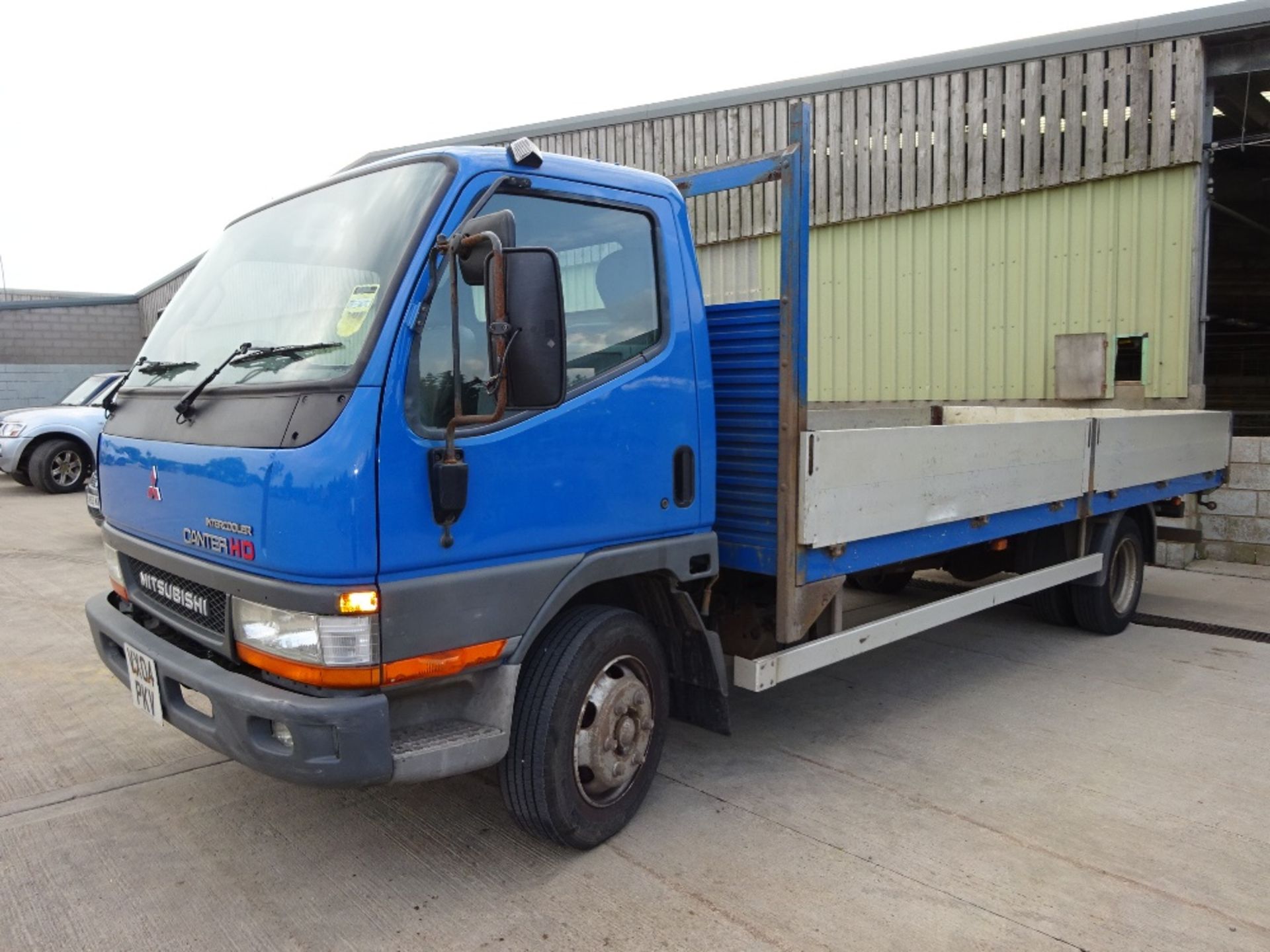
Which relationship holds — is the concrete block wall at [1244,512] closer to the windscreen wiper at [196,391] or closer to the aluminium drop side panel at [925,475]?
the aluminium drop side panel at [925,475]

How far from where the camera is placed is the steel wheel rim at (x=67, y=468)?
13.5 metres

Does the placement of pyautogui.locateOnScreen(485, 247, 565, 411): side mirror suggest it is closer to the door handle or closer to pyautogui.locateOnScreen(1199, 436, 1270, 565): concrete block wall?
the door handle

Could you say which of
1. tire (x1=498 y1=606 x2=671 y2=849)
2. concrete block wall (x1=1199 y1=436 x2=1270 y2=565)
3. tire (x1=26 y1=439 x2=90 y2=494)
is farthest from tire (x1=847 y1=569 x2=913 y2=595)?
tire (x1=26 y1=439 x2=90 y2=494)

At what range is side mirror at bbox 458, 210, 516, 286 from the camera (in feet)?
8.66

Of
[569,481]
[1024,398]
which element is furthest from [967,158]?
[569,481]

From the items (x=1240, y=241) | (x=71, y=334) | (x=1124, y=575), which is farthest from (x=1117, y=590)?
(x=71, y=334)

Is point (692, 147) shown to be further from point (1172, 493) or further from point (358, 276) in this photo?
point (358, 276)

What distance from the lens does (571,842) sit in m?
3.22

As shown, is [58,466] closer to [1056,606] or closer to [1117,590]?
[1056,606]

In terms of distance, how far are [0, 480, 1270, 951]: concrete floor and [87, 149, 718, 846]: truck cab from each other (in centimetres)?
41

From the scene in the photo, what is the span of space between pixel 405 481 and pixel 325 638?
0.48 meters

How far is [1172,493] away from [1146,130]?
12.2 feet

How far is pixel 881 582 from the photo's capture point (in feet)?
22.0

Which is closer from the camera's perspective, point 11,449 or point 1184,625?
point 1184,625
